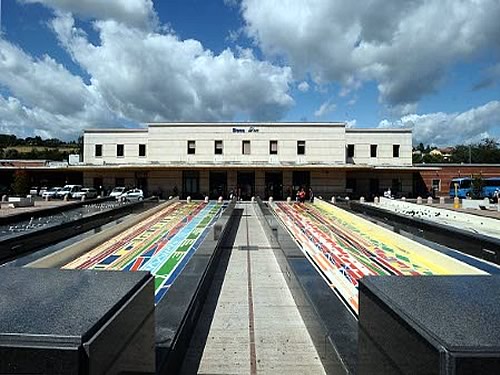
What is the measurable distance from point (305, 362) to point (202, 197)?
29.6m

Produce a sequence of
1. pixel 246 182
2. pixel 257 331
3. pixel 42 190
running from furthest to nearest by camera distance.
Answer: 1. pixel 42 190
2. pixel 246 182
3. pixel 257 331

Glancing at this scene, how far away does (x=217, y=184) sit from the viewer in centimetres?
3438

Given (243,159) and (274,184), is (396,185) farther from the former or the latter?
(243,159)

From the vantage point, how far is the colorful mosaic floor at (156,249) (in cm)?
875

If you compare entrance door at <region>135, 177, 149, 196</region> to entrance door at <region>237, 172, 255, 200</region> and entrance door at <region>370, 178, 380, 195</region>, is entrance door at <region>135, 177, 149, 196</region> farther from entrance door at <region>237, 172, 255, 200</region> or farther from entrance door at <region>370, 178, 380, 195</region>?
entrance door at <region>370, 178, 380, 195</region>

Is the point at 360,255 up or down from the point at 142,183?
down

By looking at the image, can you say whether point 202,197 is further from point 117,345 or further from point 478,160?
point 478,160

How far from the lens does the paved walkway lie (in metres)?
4.35

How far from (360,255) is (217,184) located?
24.9 meters

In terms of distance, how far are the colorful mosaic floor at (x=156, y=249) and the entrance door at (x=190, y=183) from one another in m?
16.1

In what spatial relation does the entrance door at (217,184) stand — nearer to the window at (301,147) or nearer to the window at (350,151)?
the window at (301,147)

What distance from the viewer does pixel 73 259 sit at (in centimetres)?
962

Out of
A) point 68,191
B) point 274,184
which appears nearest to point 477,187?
point 274,184

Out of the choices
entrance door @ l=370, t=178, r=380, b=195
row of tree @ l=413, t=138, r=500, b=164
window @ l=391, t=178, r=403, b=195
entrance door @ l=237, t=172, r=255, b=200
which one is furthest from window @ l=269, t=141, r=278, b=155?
row of tree @ l=413, t=138, r=500, b=164
